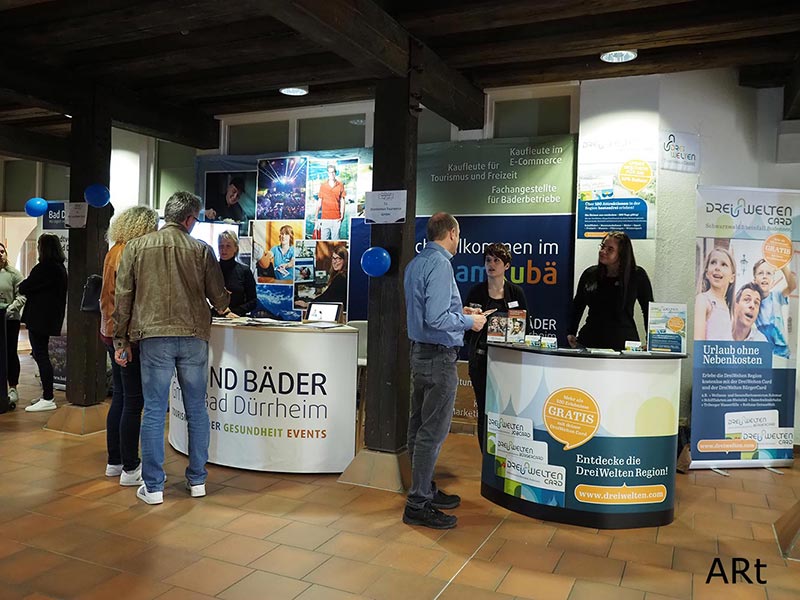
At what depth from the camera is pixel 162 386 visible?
3678 millimetres

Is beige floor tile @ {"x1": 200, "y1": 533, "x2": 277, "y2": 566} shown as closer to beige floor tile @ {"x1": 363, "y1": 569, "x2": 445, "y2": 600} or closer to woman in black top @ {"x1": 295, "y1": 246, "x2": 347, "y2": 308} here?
beige floor tile @ {"x1": 363, "y1": 569, "x2": 445, "y2": 600}

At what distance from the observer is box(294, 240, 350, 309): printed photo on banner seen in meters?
6.49

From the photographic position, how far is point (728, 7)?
3992mm

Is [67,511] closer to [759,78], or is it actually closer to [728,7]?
[728,7]

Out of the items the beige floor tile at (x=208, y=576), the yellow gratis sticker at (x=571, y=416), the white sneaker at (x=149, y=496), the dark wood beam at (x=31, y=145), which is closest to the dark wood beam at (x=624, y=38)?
the yellow gratis sticker at (x=571, y=416)

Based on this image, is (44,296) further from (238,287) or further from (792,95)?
(792,95)

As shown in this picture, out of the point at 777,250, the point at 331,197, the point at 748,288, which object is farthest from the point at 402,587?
the point at 331,197

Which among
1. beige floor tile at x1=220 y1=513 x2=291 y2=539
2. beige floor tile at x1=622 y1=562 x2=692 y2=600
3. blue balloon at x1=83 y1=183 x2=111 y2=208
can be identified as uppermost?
blue balloon at x1=83 y1=183 x2=111 y2=208

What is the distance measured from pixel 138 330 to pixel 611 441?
99.8 inches

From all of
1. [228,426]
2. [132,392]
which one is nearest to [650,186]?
[228,426]

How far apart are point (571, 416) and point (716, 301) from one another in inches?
73.6

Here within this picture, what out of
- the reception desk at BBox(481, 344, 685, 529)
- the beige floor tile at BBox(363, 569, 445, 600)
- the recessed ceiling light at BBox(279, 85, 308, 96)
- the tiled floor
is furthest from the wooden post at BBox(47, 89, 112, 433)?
the reception desk at BBox(481, 344, 685, 529)

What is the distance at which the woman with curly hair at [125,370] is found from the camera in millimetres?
3867

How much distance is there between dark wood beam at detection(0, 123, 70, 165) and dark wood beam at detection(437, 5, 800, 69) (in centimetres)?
542
